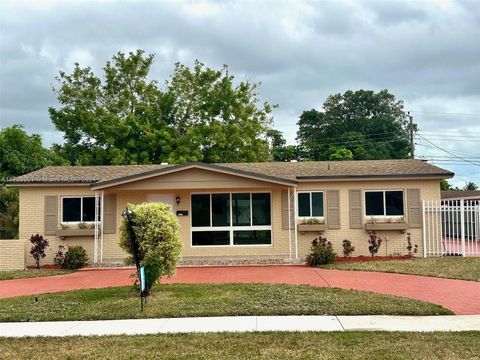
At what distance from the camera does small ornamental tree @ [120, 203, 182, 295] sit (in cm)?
973

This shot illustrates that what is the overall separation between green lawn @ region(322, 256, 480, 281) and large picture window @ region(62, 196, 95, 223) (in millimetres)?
8512

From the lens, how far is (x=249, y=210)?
17.3 m

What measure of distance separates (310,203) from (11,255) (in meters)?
10.4

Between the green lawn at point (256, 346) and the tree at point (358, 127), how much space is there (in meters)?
44.3

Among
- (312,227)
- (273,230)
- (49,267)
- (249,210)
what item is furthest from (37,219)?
(312,227)

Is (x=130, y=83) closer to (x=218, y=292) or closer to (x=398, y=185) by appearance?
(x=398, y=185)

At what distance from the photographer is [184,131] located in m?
31.9

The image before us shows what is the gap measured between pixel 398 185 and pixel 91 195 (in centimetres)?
1090

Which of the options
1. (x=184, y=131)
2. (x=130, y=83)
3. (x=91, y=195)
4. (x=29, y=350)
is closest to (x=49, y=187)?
(x=91, y=195)

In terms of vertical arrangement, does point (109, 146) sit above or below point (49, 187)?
above

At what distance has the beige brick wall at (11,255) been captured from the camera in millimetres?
16078

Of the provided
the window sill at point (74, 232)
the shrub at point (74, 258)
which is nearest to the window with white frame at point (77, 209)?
the window sill at point (74, 232)

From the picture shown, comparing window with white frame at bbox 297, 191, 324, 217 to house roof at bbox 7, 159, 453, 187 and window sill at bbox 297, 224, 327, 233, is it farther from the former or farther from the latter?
house roof at bbox 7, 159, 453, 187

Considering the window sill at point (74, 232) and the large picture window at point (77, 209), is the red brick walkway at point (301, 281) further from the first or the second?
the large picture window at point (77, 209)
